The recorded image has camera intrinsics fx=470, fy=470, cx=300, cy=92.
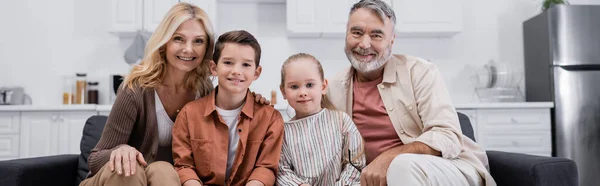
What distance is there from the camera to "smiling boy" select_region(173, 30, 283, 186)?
155 centimetres

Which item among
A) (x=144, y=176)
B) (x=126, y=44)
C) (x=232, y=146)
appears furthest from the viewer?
(x=126, y=44)

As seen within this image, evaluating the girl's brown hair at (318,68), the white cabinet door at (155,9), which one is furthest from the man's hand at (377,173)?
the white cabinet door at (155,9)

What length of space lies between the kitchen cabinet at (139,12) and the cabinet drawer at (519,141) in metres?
2.24

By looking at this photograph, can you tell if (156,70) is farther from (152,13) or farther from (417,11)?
(417,11)

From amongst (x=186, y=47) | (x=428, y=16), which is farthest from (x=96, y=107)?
(x=428, y=16)

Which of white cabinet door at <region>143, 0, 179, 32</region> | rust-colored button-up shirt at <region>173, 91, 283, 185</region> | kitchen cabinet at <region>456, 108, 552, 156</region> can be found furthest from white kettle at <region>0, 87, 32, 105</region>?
kitchen cabinet at <region>456, 108, 552, 156</region>

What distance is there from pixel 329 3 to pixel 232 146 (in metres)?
2.22

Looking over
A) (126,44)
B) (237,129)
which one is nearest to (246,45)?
(237,129)

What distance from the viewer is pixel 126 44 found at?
3.91m

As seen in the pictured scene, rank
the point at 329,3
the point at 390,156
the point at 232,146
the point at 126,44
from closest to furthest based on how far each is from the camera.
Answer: the point at 390,156, the point at 232,146, the point at 329,3, the point at 126,44

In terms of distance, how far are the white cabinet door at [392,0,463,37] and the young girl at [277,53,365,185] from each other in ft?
6.98

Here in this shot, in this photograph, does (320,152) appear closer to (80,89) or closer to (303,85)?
(303,85)

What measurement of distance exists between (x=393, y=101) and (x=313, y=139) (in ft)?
1.22

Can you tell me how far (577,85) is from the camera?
11.1 feet
